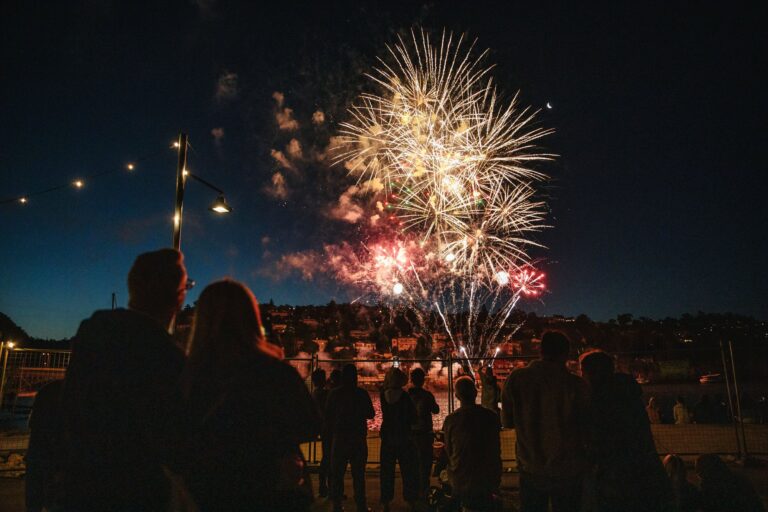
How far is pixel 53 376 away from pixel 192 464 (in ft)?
38.2

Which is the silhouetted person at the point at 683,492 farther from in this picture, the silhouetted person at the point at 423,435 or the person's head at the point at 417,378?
the person's head at the point at 417,378

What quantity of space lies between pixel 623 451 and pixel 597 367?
2.04ft

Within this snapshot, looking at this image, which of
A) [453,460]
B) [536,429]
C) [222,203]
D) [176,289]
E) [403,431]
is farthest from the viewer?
[222,203]

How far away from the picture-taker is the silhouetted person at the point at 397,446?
244 inches

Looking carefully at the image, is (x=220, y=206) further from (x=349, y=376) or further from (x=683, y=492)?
(x=683, y=492)

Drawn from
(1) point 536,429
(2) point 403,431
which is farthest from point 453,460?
(2) point 403,431

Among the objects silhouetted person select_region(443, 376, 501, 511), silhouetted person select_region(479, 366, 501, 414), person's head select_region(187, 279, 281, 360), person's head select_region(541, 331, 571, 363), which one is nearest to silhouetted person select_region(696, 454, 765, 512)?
person's head select_region(541, 331, 571, 363)

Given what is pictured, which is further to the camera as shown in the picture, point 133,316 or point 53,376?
point 53,376

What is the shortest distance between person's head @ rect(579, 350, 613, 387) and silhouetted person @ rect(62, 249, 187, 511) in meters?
3.11

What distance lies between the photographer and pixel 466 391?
4305 millimetres

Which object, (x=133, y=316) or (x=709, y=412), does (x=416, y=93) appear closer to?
(x=709, y=412)

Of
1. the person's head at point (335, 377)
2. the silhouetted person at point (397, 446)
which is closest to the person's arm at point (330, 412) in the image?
the silhouetted person at point (397, 446)

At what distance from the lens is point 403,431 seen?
6.24 meters

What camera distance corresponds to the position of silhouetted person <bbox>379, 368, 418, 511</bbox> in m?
6.20
